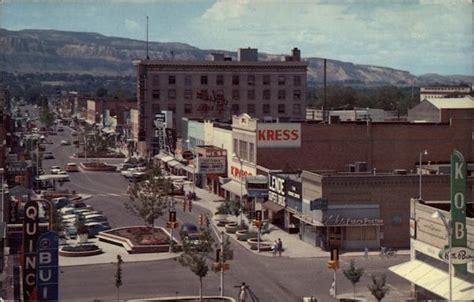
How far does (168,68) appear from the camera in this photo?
106 metres

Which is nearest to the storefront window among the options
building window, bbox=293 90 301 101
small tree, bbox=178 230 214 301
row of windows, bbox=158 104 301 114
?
small tree, bbox=178 230 214 301

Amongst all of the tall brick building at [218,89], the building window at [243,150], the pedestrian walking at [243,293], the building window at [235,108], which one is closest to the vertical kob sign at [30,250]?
the pedestrian walking at [243,293]

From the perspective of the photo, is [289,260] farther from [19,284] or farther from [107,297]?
[19,284]

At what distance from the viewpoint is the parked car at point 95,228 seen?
54250 mm

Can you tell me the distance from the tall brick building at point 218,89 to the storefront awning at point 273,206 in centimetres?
4496

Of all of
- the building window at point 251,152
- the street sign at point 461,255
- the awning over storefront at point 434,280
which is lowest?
the awning over storefront at point 434,280

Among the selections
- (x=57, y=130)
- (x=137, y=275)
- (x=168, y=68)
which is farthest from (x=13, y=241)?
(x=57, y=130)

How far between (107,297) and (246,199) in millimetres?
26118

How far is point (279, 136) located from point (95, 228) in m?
15.9

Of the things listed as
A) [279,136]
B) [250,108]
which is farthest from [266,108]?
[279,136]

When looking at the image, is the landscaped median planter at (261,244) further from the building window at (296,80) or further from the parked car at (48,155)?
the parked car at (48,155)

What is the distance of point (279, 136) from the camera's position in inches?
2562

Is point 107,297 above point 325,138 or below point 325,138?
below

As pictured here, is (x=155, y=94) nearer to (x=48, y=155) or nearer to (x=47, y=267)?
(x=48, y=155)
